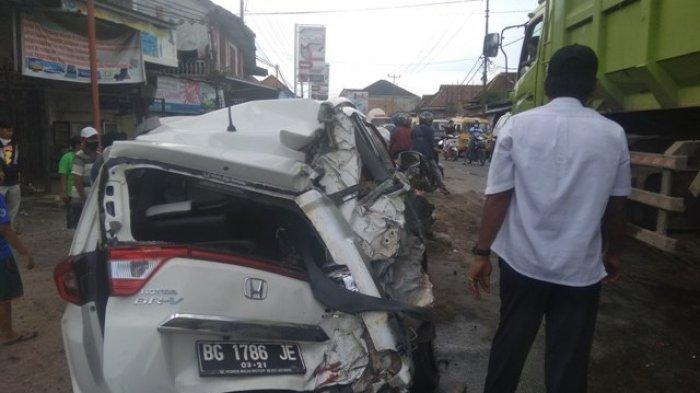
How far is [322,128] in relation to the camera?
266 centimetres

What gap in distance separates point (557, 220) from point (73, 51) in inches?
393

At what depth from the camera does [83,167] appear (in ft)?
20.1

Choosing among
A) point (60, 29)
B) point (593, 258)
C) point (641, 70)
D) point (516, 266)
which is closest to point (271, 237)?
point (516, 266)

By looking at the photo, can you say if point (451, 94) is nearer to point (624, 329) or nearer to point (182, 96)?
point (182, 96)

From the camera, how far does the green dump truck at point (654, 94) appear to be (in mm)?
3463

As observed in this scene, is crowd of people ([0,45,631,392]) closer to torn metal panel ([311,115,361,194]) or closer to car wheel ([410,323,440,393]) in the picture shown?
car wheel ([410,323,440,393])

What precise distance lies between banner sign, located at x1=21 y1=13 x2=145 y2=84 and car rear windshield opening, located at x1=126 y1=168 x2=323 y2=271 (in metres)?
7.76

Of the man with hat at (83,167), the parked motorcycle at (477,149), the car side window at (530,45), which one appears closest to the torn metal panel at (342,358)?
the man with hat at (83,167)

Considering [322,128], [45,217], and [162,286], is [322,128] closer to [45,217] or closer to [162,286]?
[162,286]

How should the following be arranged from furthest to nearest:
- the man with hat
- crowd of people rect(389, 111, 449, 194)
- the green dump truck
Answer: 1. crowd of people rect(389, 111, 449, 194)
2. the man with hat
3. the green dump truck

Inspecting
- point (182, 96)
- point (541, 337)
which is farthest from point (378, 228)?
point (182, 96)

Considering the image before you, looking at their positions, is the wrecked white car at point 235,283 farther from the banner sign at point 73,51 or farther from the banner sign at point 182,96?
the banner sign at point 182,96

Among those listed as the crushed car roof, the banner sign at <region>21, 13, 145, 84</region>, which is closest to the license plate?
the crushed car roof

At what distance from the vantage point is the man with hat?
20.0 feet
